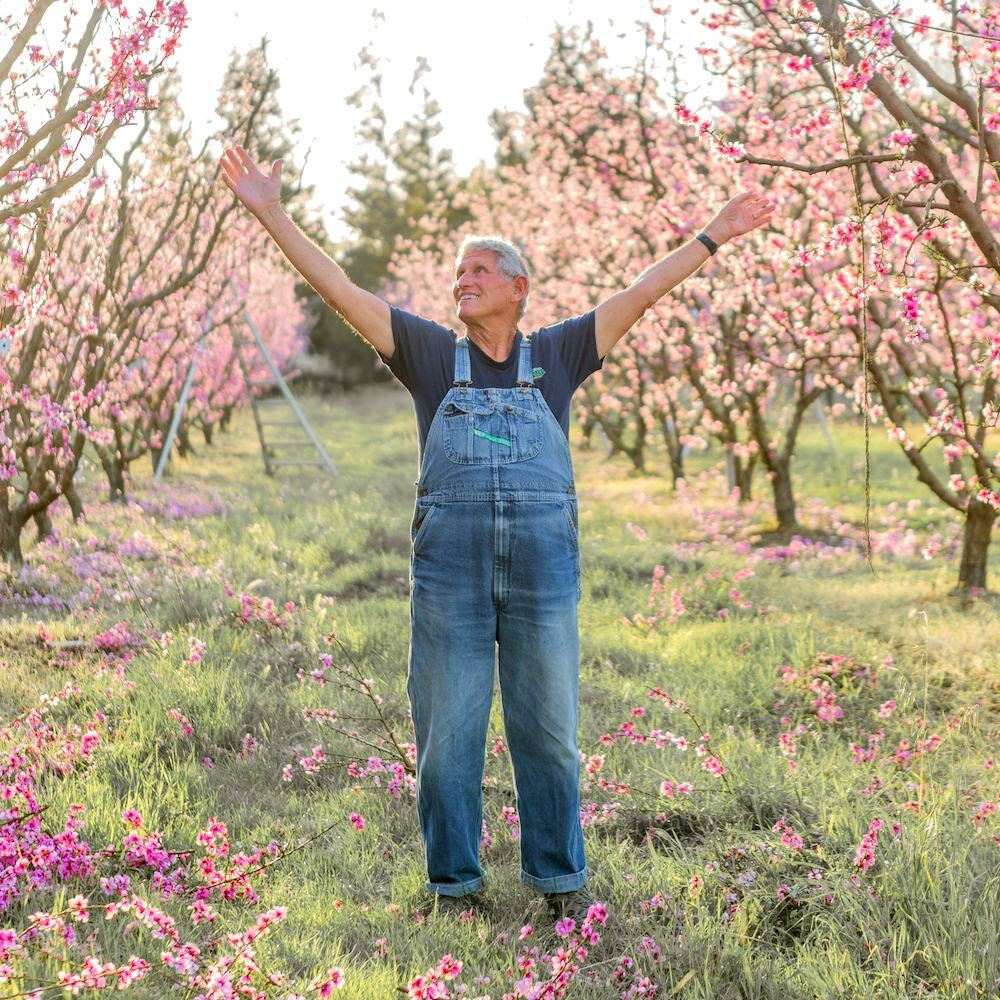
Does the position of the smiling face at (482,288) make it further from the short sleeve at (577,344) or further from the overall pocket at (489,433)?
the overall pocket at (489,433)

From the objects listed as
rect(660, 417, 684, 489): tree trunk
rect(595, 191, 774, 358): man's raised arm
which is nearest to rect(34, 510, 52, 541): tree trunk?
rect(595, 191, 774, 358): man's raised arm

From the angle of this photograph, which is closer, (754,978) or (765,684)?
(754,978)

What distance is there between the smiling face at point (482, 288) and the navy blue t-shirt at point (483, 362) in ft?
0.30

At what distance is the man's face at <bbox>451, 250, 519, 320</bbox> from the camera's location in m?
2.91

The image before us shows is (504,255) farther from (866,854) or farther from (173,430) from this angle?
(173,430)

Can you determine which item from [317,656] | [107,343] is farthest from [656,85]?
[317,656]

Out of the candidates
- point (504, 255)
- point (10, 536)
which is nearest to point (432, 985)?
point (504, 255)

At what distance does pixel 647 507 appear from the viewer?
39.3 feet

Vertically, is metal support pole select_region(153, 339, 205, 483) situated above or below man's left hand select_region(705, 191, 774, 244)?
below

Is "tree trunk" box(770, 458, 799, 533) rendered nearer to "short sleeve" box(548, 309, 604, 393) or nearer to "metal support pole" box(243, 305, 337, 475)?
Result: "metal support pole" box(243, 305, 337, 475)

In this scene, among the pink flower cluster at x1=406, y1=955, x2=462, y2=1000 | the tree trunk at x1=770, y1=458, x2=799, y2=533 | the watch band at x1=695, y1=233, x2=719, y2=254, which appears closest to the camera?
the pink flower cluster at x1=406, y1=955, x2=462, y2=1000

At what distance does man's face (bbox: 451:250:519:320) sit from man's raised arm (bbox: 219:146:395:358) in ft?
0.74

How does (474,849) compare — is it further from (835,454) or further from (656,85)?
(835,454)

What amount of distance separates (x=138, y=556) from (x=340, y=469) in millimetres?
8387
